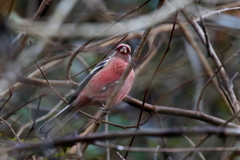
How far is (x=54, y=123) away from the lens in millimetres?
4285

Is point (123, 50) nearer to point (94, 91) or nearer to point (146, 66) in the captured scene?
point (94, 91)

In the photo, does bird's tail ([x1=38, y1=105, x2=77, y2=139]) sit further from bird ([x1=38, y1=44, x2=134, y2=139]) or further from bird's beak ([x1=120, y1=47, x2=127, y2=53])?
bird's beak ([x1=120, y1=47, x2=127, y2=53])

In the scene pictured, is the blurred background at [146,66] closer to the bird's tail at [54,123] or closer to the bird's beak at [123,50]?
the bird's beak at [123,50]

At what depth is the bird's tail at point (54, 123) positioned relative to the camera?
4.14 meters

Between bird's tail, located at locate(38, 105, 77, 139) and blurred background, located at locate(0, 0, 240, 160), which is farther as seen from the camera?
blurred background, located at locate(0, 0, 240, 160)

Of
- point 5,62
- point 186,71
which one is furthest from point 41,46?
point 186,71

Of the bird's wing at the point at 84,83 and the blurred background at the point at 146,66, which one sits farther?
the blurred background at the point at 146,66

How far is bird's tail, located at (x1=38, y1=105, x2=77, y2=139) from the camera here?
4.14m

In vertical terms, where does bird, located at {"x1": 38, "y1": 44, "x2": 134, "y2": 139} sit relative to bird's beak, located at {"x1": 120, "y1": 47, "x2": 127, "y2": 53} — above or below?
below

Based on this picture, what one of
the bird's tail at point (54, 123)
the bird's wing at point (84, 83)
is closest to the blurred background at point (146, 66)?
the bird's wing at point (84, 83)

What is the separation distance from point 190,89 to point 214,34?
141cm

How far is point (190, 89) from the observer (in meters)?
6.64

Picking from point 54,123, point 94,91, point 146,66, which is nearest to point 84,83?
point 94,91

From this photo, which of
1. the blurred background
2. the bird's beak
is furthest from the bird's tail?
the bird's beak
